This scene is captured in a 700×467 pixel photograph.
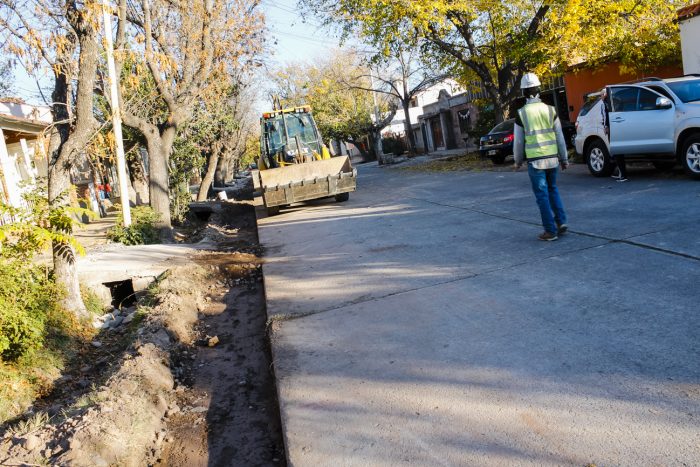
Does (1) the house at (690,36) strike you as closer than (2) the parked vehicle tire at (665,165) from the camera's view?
No

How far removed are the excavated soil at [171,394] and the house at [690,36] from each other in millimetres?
14221

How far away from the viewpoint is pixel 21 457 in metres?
3.39

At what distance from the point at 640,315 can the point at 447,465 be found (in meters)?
2.29

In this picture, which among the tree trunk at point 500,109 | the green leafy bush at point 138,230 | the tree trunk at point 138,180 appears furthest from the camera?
the tree trunk at point 138,180

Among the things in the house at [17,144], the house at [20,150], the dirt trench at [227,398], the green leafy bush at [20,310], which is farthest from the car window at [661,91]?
the house at [17,144]

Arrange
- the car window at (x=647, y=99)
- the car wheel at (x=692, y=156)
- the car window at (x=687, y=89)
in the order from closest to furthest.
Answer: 1. the car wheel at (x=692, y=156)
2. the car window at (x=687, y=89)
3. the car window at (x=647, y=99)

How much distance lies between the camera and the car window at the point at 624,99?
1067 cm

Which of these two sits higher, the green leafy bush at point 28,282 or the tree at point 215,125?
the tree at point 215,125

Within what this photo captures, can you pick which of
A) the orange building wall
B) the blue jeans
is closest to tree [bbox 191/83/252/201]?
the blue jeans

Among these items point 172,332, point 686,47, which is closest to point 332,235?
point 172,332

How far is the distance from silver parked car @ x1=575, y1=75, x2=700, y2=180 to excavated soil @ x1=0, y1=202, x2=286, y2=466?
24.5 feet

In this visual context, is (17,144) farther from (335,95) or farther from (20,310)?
(335,95)

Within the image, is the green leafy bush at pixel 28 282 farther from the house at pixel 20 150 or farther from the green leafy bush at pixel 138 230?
the house at pixel 20 150

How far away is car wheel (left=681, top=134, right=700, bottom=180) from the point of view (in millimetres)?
9484
